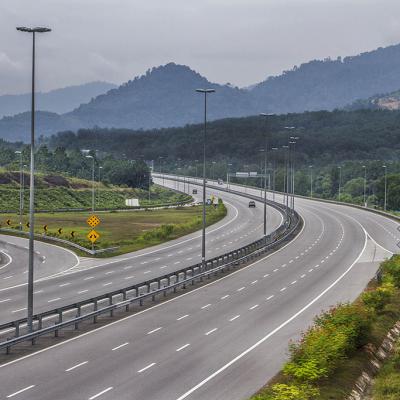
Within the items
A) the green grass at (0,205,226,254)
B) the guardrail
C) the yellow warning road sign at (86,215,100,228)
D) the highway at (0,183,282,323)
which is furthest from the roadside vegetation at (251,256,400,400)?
the green grass at (0,205,226,254)

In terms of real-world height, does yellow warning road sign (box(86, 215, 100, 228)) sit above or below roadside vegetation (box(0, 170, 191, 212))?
above

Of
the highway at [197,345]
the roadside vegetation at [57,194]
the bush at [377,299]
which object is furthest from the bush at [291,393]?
the roadside vegetation at [57,194]

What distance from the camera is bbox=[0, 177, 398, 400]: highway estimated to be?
28.4 metres

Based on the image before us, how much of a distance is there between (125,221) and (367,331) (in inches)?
3588

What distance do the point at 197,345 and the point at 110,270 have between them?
3218 cm

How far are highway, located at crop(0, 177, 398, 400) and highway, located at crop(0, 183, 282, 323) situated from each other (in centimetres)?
635

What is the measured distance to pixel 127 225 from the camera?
11619 cm

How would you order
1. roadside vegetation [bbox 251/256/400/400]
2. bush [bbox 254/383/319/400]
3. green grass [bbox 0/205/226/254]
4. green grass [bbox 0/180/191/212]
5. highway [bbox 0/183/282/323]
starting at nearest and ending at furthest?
bush [bbox 254/383/319/400], roadside vegetation [bbox 251/256/400/400], highway [bbox 0/183/282/323], green grass [bbox 0/205/226/254], green grass [bbox 0/180/191/212]

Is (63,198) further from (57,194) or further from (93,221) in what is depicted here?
(93,221)

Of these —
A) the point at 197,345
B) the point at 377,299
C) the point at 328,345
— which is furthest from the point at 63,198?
the point at 328,345

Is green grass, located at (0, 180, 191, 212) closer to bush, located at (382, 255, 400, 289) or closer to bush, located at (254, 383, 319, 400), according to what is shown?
bush, located at (382, 255, 400, 289)

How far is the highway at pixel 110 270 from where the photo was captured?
5019cm

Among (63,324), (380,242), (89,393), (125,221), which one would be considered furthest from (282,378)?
(125,221)

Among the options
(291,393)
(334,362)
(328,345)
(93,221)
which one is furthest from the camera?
(93,221)
